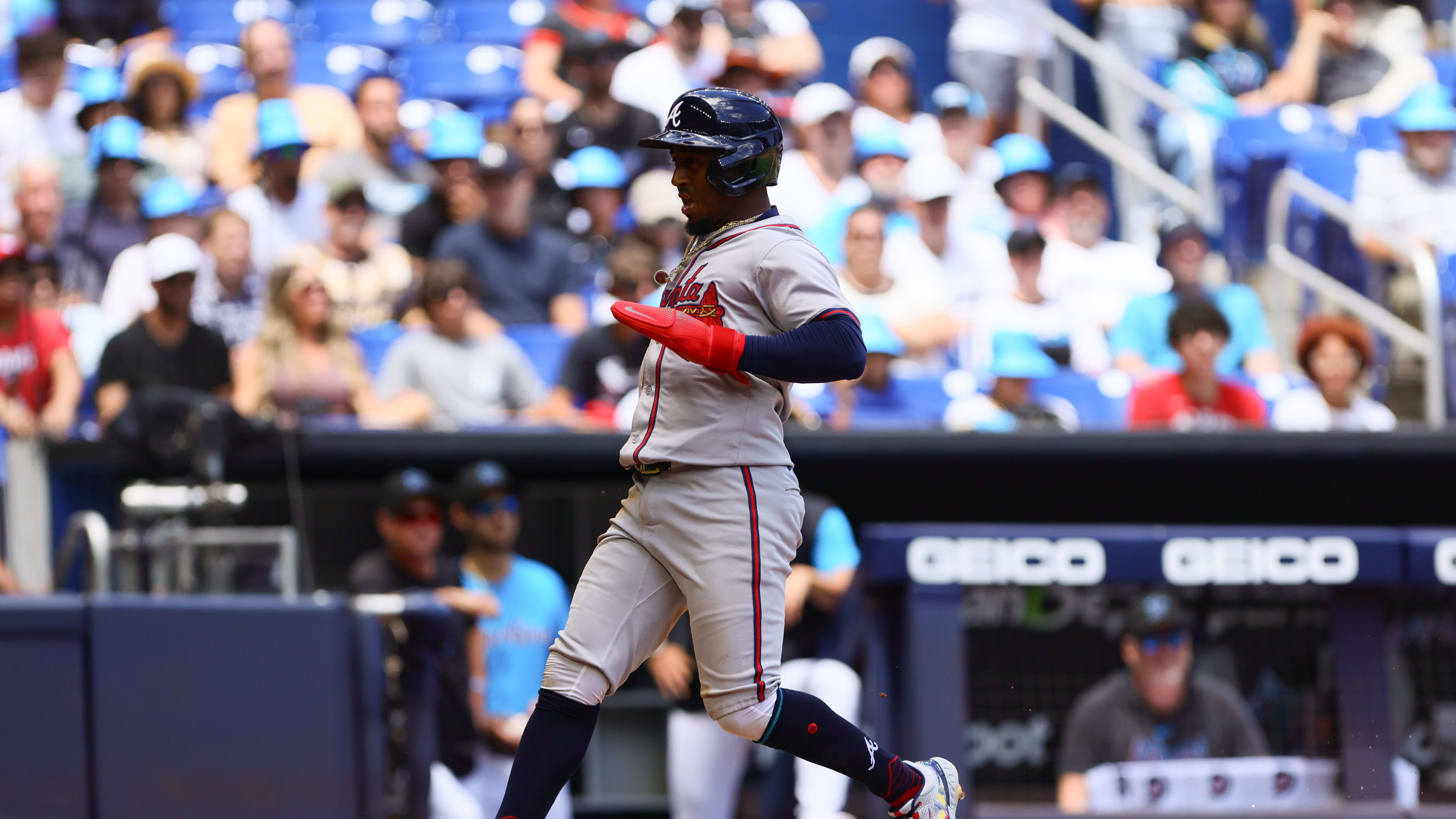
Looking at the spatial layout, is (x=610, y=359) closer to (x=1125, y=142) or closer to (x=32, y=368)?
(x=32, y=368)

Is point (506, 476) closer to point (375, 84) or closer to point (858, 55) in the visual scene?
point (375, 84)

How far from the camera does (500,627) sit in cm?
582

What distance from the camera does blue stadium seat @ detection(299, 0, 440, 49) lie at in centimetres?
980

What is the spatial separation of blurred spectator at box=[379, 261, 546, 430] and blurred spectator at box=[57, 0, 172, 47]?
10.7ft

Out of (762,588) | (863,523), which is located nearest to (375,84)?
(863,523)

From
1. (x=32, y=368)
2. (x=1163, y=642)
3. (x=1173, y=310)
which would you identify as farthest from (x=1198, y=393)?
(x=32, y=368)

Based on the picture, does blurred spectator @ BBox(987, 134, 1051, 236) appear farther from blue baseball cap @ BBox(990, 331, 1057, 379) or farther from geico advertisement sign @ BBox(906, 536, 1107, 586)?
geico advertisement sign @ BBox(906, 536, 1107, 586)

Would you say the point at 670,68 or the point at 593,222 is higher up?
the point at 670,68

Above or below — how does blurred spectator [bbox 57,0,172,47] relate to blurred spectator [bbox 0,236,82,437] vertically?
above

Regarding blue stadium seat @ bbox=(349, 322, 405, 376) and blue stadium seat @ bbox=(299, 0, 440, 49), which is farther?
blue stadium seat @ bbox=(299, 0, 440, 49)

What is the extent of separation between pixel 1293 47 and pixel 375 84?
5.59m

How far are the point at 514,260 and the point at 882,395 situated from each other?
1.76m

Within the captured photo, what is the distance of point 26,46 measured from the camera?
8.02 metres

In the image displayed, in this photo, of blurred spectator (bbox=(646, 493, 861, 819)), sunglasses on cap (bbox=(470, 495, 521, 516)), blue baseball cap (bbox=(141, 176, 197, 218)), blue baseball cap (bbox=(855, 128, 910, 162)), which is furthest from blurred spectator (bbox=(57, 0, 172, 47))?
blurred spectator (bbox=(646, 493, 861, 819))
